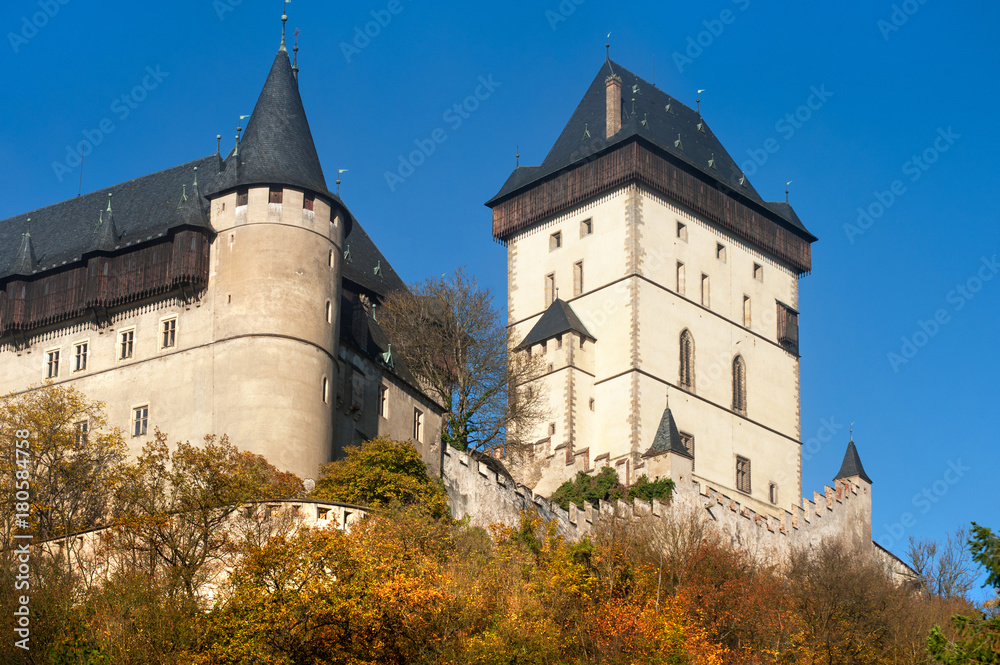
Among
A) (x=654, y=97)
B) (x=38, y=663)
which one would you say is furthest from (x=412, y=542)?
(x=654, y=97)

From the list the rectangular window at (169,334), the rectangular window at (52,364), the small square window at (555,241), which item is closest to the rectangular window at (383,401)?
the rectangular window at (169,334)

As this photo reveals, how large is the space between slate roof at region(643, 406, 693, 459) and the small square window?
932 centimetres

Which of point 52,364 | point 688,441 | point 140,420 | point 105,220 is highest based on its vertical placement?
point 105,220

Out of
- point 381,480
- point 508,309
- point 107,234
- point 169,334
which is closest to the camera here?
point 381,480

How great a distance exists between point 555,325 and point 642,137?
24.1 ft

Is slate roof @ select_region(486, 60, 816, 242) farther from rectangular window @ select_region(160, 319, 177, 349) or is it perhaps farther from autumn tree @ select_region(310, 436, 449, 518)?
autumn tree @ select_region(310, 436, 449, 518)

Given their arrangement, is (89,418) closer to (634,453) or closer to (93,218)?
(93,218)

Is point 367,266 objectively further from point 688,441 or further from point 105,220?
point 688,441

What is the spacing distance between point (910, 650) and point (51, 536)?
2093 centimetres

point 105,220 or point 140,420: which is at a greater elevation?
point 105,220

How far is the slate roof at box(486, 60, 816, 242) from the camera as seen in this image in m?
62.2

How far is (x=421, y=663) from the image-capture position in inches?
1288

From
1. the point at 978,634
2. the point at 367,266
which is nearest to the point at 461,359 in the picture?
the point at 367,266

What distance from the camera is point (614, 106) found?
63.3m
